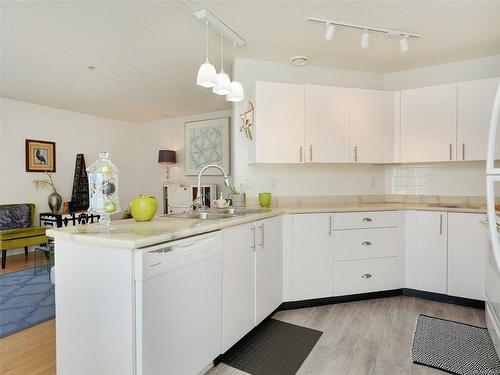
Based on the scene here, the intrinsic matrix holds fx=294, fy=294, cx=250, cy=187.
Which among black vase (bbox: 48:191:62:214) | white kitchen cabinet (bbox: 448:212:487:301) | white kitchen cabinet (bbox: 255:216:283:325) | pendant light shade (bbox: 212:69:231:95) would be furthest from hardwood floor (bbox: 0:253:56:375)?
white kitchen cabinet (bbox: 448:212:487:301)

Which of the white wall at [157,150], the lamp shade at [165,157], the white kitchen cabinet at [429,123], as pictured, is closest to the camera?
the white kitchen cabinet at [429,123]

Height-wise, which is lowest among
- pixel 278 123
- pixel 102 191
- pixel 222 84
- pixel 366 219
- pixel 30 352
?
pixel 30 352

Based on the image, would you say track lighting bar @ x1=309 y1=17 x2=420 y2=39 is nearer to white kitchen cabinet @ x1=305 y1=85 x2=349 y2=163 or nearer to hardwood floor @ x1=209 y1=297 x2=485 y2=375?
white kitchen cabinet @ x1=305 y1=85 x2=349 y2=163

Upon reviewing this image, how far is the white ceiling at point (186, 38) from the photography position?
7.05 feet

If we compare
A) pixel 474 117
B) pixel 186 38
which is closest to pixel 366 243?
pixel 474 117

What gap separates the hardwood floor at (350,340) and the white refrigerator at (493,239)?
47 centimetres

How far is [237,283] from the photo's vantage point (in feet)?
6.16

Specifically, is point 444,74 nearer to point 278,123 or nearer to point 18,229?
point 278,123

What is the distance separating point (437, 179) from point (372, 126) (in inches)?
38.3

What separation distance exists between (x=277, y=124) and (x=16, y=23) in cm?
228

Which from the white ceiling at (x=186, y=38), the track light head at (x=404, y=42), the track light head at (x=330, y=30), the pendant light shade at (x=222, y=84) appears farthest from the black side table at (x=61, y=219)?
the track light head at (x=404, y=42)

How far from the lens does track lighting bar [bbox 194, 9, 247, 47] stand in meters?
2.18

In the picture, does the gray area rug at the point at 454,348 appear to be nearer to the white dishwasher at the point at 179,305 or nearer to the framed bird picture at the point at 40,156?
the white dishwasher at the point at 179,305

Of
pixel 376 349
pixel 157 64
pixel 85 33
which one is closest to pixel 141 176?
pixel 157 64
